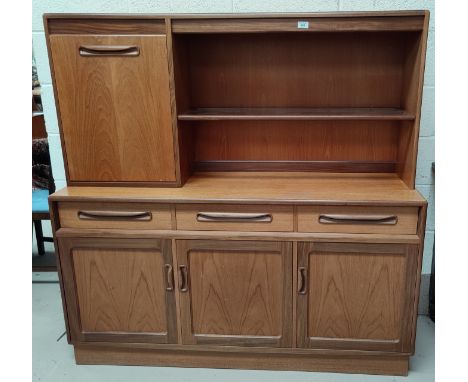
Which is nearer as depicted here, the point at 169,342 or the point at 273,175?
the point at 169,342

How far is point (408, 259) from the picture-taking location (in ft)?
5.14

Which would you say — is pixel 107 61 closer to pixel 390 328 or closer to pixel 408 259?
pixel 408 259

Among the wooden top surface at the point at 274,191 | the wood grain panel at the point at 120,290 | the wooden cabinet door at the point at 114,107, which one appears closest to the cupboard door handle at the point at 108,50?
the wooden cabinet door at the point at 114,107

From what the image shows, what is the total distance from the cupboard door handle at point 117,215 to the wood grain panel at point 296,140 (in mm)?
474

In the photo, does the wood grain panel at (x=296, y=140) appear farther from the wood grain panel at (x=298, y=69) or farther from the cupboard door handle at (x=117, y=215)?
the cupboard door handle at (x=117, y=215)

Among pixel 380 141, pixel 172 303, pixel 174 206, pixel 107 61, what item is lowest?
pixel 172 303

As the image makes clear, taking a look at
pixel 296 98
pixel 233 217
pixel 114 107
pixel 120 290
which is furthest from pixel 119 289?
pixel 296 98

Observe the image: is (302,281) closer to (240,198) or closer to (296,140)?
(240,198)

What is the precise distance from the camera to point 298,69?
6.04 feet

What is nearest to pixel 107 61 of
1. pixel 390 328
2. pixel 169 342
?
pixel 169 342

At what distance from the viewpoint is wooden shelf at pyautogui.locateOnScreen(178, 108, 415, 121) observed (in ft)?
5.24

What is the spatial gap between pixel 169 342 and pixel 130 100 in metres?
1.06

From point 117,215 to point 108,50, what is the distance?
667mm

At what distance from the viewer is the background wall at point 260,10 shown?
5.91 ft
